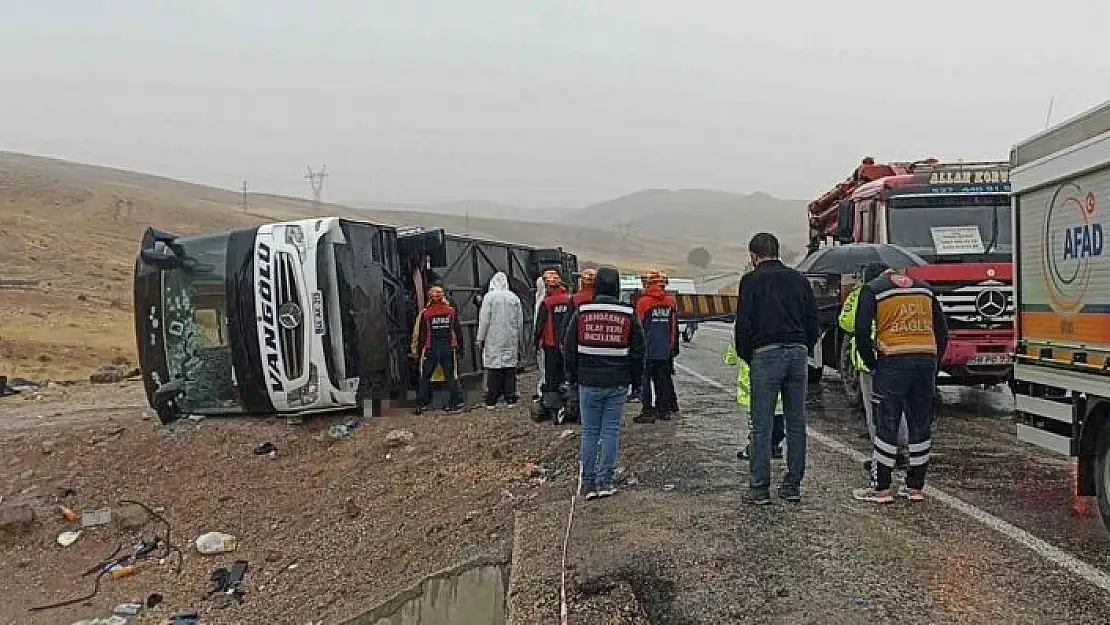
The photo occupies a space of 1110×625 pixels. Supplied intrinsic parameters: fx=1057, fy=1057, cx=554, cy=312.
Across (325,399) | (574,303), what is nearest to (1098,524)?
(574,303)

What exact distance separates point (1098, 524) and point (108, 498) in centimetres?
892

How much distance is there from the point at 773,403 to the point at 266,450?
6.10 m

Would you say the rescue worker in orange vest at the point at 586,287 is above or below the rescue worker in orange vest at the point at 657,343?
above

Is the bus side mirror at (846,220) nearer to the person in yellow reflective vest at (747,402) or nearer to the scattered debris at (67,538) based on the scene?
the person in yellow reflective vest at (747,402)

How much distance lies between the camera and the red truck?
11023 mm

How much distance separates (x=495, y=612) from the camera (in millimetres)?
6227

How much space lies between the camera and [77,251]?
46.4 metres

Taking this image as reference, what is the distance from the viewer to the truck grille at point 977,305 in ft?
36.1

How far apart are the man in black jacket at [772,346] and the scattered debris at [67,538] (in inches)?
264

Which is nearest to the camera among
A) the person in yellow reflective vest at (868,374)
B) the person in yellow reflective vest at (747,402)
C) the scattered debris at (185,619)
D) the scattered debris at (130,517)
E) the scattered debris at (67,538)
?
the person in yellow reflective vest at (868,374)

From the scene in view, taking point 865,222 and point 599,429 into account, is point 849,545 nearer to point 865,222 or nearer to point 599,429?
point 599,429

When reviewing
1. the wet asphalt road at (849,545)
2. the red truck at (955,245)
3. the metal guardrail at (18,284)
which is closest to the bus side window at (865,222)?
the red truck at (955,245)

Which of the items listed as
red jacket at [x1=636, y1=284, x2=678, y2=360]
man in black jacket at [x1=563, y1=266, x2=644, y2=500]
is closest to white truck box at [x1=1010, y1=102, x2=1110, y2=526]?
man in black jacket at [x1=563, y1=266, x2=644, y2=500]

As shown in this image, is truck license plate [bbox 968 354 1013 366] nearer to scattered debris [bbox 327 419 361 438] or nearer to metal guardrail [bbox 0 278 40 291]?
Result: scattered debris [bbox 327 419 361 438]
